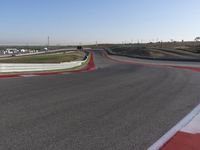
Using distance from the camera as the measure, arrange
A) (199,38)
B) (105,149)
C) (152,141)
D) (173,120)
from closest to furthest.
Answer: (105,149), (152,141), (173,120), (199,38)

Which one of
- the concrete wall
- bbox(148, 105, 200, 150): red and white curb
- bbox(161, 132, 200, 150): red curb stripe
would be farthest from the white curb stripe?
the concrete wall

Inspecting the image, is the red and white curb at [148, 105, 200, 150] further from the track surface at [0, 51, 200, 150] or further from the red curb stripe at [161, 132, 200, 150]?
the track surface at [0, 51, 200, 150]

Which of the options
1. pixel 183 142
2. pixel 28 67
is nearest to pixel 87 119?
pixel 183 142

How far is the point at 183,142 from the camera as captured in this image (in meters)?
4.87

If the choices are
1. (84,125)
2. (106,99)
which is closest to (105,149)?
(84,125)

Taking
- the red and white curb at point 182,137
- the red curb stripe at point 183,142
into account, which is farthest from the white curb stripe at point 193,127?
the red curb stripe at point 183,142

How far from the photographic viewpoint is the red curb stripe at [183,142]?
4566 millimetres

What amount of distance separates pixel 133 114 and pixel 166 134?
1.55m

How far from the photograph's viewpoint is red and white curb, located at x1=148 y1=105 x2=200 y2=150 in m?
4.59

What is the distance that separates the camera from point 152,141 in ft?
15.8

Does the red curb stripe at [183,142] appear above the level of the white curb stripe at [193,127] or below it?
above

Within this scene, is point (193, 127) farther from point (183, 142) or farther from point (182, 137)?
point (183, 142)

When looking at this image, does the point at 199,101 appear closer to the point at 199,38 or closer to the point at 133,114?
the point at 133,114

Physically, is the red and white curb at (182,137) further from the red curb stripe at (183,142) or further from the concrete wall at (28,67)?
the concrete wall at (28,67)
